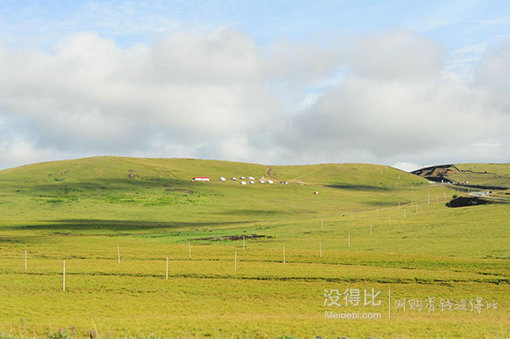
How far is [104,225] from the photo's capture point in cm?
12212

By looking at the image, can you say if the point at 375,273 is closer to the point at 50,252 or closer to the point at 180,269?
the point at 180,269

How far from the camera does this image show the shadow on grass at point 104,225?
115 metres

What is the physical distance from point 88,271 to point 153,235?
1915 inches

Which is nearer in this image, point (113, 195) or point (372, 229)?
point (372, 229)

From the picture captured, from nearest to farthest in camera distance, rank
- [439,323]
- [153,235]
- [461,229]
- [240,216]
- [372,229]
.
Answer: [439,323]
[461,229]
[372,229]
[153,235]
[240,216]

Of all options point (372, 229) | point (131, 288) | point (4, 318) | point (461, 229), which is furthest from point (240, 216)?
point (4, 318)

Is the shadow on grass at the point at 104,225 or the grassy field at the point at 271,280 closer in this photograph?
the grassy field at the point at 271,280

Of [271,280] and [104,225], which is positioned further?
[104,225]

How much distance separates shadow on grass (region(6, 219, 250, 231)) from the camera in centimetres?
11544

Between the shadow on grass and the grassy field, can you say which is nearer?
the grassy field

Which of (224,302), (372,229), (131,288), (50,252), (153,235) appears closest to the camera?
(224,302)

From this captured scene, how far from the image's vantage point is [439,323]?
105 feet

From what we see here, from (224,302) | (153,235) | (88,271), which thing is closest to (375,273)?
(224,302)

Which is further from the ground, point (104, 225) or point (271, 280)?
point (271, 280)
